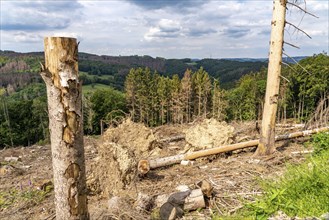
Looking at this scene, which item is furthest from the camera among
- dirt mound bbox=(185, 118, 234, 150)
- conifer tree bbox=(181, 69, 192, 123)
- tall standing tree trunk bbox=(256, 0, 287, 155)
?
conifer tree bbox=(181, 69, 192, 123)

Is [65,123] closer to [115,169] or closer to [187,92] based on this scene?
[115,169]

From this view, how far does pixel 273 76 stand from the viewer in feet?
21.6

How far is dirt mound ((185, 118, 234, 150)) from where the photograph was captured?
24.7 feet

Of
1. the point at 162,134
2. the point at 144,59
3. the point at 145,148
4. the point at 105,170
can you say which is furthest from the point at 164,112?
the point at 144,59

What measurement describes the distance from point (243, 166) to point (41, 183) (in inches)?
175

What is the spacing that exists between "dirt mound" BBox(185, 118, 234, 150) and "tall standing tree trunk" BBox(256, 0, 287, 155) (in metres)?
1.00

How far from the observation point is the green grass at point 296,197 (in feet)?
11.4

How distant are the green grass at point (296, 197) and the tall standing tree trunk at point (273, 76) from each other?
7.51 feet

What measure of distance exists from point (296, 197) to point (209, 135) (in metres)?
3.92

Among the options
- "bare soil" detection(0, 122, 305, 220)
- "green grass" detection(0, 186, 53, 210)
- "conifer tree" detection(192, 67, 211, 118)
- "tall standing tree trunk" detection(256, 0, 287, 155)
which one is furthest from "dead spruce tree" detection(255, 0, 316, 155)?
"conifer tree" detection(192, 67, 211, 118)

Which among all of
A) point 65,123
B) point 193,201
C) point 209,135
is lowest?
point 193,201

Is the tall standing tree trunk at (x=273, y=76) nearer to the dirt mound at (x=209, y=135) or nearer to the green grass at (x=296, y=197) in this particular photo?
the dirt mound at (x=209, y=135)

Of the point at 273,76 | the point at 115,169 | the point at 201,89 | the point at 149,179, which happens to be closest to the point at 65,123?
the point at 115,169

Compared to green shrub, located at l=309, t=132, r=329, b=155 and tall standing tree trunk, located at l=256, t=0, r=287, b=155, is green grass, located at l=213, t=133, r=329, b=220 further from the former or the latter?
tall standing tree trunk, located at l=256, t=0, r=287, b=155
